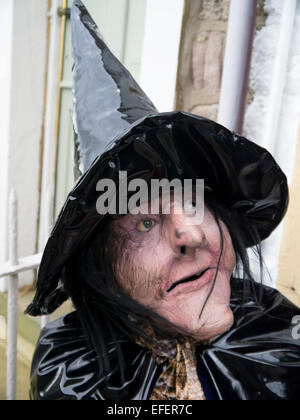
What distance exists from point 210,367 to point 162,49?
1.22 meters

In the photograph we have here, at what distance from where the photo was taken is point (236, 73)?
1.38 metres

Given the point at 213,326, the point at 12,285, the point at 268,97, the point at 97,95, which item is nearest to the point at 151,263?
the point at 213,326

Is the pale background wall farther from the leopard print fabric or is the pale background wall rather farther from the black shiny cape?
the leopard print fabric

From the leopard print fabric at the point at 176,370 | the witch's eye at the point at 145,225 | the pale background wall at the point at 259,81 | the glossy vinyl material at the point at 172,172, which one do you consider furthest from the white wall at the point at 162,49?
the leopard print fabric at the point at 176,370

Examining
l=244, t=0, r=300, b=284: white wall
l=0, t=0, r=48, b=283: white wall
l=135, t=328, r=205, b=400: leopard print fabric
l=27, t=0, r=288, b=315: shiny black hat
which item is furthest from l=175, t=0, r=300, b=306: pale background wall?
l=0, t=0, r=48, b=283: white wall

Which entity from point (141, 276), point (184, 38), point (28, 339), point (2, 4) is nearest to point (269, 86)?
point (184, 38)

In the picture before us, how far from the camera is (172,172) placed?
0.81 metres

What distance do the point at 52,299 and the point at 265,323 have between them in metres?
0.46

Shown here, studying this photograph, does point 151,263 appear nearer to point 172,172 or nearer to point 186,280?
point 186,280

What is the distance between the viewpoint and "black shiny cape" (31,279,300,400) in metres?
0.81
